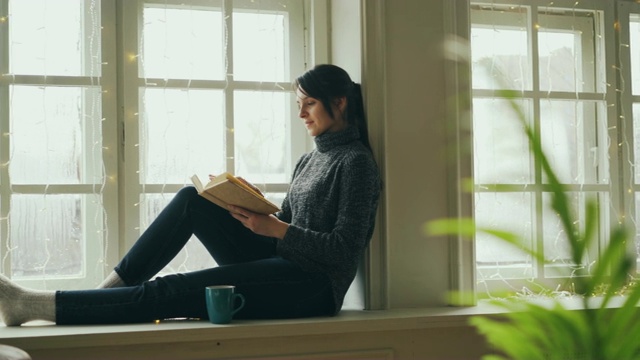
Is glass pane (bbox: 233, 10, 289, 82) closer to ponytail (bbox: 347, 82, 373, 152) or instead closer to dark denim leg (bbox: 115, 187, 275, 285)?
ponytail (bbox: 347, 82, 373, 152)

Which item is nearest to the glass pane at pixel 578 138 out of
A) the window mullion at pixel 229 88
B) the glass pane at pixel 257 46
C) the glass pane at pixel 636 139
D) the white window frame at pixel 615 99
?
the white window frame at pixel 615 99

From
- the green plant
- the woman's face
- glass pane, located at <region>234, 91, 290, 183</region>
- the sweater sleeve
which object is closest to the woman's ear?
the woman's face

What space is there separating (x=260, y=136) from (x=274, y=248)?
406 mm

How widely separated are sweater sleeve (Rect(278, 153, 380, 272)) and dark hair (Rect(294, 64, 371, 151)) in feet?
0.59

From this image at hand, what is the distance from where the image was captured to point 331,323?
198cm

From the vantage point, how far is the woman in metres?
1.95

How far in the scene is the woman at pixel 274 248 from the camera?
1.95 metres

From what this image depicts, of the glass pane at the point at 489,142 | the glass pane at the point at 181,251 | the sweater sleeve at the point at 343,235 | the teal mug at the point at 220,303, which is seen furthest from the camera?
the glass pane at the point at 489,142

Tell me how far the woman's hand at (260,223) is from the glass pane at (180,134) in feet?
1.26

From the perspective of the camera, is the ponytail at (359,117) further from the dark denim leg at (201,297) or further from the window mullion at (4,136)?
the window mullion at (4,136)

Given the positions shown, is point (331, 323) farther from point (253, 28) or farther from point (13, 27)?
point (13, 27)

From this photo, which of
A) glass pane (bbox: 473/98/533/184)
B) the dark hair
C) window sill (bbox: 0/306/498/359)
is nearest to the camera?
window sill (bbox: 0/306/498/359)

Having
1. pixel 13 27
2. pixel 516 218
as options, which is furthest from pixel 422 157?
pixel 13 27

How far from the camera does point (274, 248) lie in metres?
2.24
